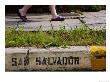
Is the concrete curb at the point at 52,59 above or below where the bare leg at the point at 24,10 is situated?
below

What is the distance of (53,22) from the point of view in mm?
5090

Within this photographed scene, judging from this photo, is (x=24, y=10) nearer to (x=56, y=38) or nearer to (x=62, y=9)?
(x=62, y=9)

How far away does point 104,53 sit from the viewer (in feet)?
12.9


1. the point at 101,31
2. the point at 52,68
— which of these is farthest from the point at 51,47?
the point at 101,31

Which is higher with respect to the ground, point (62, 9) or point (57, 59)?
point (62, 9)

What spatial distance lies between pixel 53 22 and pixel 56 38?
3.20 feet

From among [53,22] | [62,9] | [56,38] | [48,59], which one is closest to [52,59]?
[48,59]

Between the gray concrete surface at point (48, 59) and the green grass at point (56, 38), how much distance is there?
0.52 feet

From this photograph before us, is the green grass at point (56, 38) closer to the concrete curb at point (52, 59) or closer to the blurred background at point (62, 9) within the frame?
the concrete curb at point (52, 59)

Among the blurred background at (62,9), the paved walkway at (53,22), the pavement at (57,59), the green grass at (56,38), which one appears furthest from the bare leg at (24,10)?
the pavement at (57,59)

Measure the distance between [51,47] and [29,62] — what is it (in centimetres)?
28

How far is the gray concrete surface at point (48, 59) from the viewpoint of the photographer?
3828 millimetres

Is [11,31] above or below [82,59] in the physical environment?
above
